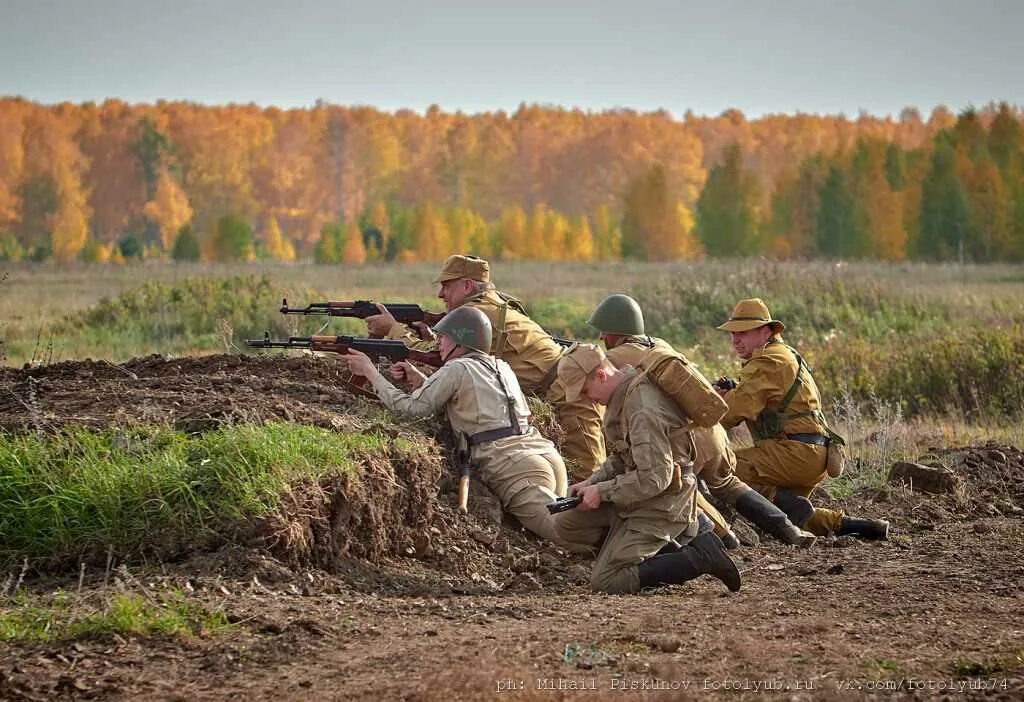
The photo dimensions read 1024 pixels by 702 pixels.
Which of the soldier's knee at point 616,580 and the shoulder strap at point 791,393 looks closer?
the soldier's knee at point 616,580

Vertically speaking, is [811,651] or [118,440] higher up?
[118,440]

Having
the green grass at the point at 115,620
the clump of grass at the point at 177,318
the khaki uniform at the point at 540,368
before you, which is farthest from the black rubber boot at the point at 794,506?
the clump of grass at the point at 177,318

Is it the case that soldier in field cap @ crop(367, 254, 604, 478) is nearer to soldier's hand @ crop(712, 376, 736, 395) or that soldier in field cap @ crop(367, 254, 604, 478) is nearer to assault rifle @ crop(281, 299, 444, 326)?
assault rifle @ crop(281, 299, 444, 326)

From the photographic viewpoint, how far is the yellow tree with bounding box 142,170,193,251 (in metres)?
112

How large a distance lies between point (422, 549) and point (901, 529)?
3.95 meters

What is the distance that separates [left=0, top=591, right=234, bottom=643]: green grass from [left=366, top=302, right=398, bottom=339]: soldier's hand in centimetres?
430

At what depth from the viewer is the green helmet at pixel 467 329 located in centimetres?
1014

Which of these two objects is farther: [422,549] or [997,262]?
[997,262]

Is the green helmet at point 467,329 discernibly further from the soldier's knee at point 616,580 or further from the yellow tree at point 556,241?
the yellow tree at point 556,241

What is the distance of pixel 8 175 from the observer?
367 ft

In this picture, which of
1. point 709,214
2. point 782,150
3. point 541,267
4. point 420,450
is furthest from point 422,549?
point 782,150

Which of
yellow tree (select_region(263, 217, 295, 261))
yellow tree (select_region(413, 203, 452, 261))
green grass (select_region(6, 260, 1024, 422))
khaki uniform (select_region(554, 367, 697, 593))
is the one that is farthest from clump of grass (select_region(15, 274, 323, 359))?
yellow tree (select_region(263, 217, 295, 261))

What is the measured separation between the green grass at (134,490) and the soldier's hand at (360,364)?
1.52 meters

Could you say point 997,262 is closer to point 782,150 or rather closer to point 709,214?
point 709,214
